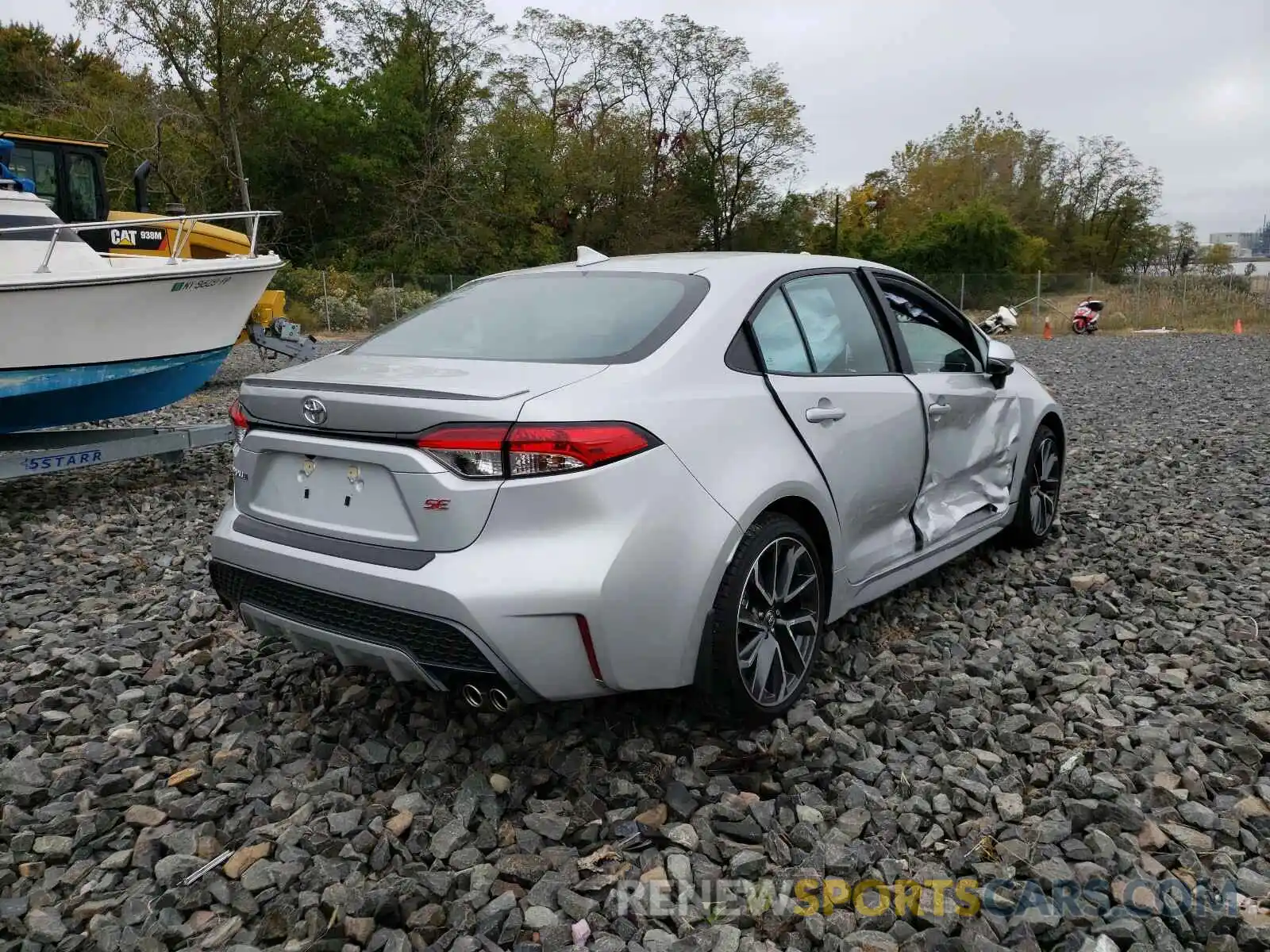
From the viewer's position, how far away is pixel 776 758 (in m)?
2.91

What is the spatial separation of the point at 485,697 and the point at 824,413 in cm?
142

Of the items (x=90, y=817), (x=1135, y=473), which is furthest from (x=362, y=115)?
(x=90, y=817)

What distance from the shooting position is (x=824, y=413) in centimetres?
318

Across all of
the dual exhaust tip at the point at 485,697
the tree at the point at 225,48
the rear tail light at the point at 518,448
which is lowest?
the dual exhaust tip at the point at 485,697

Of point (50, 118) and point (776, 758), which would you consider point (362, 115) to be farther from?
point (776, 758)

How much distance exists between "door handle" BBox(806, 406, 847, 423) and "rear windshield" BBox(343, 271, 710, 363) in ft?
1.67

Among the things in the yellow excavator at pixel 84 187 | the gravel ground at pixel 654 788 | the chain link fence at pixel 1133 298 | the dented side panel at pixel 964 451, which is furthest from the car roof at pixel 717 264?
the chain link fence at pixel 1133 298

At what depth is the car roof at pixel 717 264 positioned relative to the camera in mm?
3289

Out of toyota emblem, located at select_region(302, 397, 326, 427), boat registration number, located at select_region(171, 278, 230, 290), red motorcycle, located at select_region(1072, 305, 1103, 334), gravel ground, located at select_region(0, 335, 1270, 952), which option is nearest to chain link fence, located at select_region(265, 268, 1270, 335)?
red motorcycle, located at select_region(1072, 305, 1103, 334)

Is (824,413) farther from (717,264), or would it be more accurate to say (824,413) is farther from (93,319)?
(93,319)

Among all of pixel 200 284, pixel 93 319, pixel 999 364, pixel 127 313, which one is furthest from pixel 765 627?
pixel 200 284

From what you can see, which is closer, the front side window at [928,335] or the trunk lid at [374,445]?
the trunk lid at [374,445]

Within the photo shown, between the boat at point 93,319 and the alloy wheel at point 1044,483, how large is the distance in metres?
4.68

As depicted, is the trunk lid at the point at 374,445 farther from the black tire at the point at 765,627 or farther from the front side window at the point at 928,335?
the front side window at the point at 928,335
